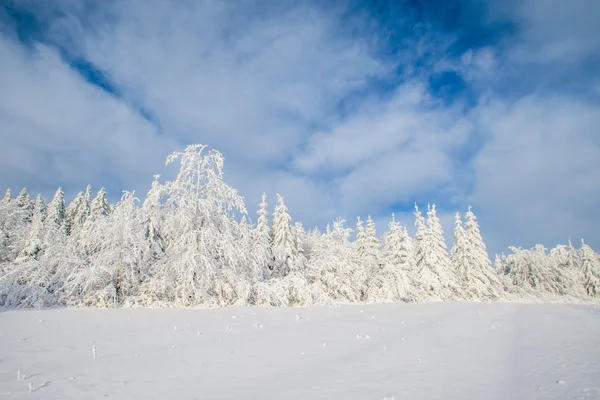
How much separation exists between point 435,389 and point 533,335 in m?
9.05

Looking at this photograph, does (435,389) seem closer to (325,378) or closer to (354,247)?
(325,378)

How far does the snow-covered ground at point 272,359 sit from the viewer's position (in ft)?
19.5

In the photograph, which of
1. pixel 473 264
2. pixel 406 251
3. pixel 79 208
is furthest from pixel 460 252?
pixel 79 208

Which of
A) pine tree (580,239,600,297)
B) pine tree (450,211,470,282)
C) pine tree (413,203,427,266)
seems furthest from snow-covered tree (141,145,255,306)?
pine tree (580,239,600,297)

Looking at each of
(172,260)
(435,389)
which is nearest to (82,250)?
(172,260)

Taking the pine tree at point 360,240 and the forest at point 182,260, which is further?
the pine tree at point 360,240

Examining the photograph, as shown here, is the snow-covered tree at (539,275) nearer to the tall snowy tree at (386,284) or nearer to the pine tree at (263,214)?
the tall snowy tree at (386,284)

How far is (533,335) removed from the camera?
1240 centimetres

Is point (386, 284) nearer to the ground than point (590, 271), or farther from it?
farther from it

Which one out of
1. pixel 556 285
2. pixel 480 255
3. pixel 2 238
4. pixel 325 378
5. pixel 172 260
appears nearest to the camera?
pixel 325 378

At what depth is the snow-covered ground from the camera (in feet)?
19.5

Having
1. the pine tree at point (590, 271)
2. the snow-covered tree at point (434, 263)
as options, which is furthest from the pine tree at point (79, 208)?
the pine tree at point (590, 271)

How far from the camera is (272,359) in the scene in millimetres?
7930

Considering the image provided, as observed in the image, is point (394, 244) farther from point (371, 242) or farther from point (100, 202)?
point (100, 202)
